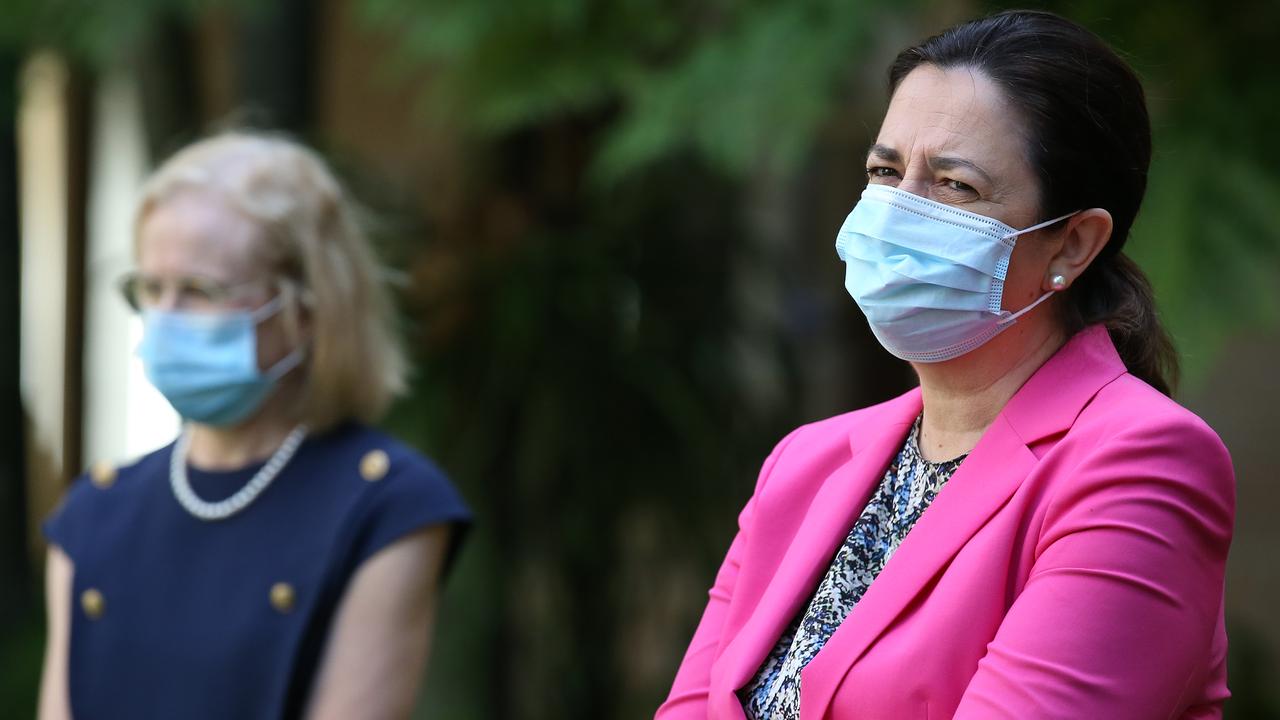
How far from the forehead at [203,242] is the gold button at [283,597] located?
58 centimetres

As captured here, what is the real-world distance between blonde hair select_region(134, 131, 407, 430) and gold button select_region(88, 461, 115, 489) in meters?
0.45

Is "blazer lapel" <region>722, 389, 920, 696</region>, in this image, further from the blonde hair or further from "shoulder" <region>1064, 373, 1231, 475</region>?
the blonde hair

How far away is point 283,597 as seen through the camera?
2484 mm

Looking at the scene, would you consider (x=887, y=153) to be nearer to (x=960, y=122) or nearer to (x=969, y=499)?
(x=960, y=122)

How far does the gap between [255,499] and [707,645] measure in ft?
3.48

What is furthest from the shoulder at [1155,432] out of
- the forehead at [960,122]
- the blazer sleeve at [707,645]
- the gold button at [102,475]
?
the gold button at [102,475]

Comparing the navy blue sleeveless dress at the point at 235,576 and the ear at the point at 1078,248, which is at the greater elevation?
the ear at the point at 1078,248

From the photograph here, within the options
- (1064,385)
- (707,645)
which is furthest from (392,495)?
(1064,385)

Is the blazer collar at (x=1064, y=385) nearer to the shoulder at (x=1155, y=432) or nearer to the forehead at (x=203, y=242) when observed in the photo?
the shoulder at (x=1155, y=432)

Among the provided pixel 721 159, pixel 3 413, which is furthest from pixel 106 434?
pixel 721 159

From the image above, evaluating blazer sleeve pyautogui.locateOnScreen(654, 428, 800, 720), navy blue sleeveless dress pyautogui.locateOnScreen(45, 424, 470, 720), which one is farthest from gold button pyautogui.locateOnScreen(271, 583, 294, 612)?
blazer sleeve pyautogui.locateOnScreen(654, 428, 800, 720)

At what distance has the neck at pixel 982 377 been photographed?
5.85 ft

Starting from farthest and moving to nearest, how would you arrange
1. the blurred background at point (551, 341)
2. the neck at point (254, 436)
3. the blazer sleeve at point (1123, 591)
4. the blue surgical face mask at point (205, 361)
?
1. the blurred background at point (551, 341)
2. the neck at point (254, 436)
3. the blue surgical face mask at point (205, 361)
4. the blazer sleeve at point (1123, 591)

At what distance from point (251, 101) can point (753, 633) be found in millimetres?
3473
